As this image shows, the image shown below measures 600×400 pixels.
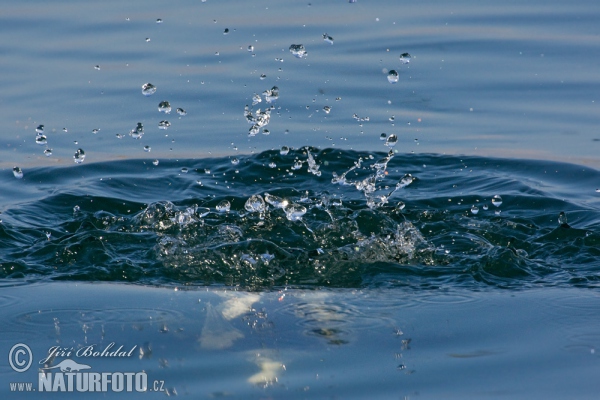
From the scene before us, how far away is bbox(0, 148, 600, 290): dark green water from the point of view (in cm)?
503

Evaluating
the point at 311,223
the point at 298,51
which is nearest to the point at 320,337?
the point at 311,223

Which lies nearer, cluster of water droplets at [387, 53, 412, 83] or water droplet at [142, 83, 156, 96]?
water droplet at [142, 83, 156, 96]

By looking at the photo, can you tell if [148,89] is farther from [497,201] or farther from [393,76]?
[497,201]

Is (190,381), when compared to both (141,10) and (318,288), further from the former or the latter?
(141,10)

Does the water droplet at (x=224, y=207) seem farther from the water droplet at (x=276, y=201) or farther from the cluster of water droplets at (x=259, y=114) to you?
the cluster of water droplets at (x=259, y=114)

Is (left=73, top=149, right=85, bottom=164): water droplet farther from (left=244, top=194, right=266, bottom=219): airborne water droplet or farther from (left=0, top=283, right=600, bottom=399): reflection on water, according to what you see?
(left=0, top=283, right=600, bottom=399): reflection on water

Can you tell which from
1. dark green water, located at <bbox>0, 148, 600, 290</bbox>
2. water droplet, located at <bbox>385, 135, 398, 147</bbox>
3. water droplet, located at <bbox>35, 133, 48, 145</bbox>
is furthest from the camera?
water droplet, located at <bbox>35, 133, 48, 145</bbox>

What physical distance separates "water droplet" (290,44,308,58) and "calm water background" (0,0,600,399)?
0.50 ft

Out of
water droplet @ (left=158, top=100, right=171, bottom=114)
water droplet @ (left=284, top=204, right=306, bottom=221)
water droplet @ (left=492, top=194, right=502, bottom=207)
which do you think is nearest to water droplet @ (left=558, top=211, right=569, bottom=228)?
water droplet @ (left=492, top=194, right=502, bottom=207)

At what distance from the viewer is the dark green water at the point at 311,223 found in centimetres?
503

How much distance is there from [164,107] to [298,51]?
1.31 meters

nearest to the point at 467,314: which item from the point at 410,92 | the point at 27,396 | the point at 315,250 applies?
the point at 315,250

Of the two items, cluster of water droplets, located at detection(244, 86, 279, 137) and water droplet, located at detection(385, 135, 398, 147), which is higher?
cluster of water droplets, located at detection(244, 86, 279, 137)

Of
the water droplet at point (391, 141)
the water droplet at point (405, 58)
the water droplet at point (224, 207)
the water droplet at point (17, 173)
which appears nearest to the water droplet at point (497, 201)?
the water droplet at point (391, 141)
